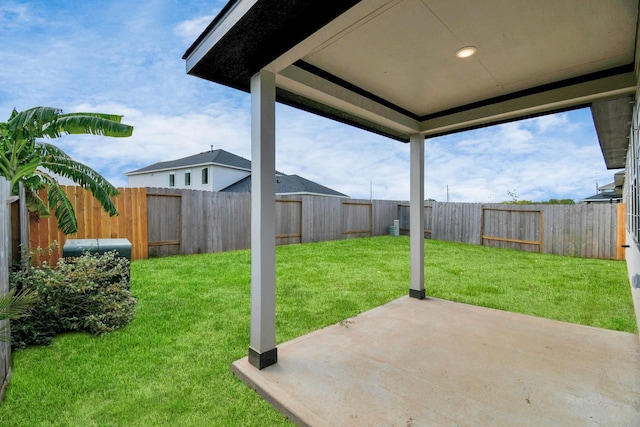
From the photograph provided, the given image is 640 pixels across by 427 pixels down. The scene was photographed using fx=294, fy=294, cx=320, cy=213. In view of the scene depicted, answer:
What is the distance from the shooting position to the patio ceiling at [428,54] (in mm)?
1865

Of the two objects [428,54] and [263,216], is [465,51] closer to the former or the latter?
[428,54]

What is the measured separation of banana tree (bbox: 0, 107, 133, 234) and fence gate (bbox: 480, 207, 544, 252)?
37.2ft

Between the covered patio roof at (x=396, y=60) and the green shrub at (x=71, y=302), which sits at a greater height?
the covered patio roof at (x=396, y=60)

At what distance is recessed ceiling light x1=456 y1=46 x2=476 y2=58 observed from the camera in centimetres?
237

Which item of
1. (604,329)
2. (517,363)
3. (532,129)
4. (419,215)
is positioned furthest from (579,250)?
(532,129)

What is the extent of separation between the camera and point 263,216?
2430 mm

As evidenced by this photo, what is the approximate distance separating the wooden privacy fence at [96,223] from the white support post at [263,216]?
5249 millimetres

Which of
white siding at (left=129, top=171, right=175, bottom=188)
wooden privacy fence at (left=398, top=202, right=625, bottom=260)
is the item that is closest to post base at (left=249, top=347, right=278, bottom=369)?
wooden privacy fence at (left=398, top=202, right=625, bottom=260)

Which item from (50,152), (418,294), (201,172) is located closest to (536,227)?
(418,294)

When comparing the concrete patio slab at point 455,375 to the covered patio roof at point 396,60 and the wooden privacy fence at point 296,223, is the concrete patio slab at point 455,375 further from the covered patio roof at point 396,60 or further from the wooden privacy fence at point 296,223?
the wooden privacy fence at point 296,223

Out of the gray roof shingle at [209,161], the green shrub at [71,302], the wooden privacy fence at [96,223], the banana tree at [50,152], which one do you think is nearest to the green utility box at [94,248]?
the green shrub at [71,302]

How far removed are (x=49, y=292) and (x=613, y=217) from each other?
12.3 m

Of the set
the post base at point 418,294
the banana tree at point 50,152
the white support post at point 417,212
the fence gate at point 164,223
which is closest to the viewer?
the banana tree at point 50,152

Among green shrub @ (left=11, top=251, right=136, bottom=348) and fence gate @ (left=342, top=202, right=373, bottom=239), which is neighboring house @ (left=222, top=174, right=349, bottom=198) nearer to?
fence gate @ (left=342, top=202, right=373, bottom=239)
